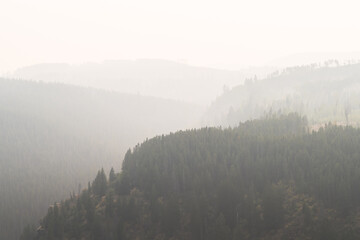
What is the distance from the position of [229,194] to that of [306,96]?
72.7 m

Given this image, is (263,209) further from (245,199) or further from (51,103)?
(51,103)

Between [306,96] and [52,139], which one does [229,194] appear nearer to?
[306,96]

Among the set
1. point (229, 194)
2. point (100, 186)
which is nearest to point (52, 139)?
point (100, 186)

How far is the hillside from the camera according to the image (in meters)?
78.6

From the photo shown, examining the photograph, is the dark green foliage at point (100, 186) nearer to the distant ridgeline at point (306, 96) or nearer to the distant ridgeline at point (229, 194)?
the distant ridgeline at point (229, 194)

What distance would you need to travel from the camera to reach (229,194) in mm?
39062

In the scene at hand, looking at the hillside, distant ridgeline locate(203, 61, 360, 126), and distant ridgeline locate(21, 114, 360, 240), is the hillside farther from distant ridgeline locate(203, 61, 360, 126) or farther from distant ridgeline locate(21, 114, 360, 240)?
distant ridgeline locate(203, 61, 360, 126)

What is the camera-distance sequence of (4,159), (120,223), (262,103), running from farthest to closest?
(262,103) → (4,159) → (120,223)

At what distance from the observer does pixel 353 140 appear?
4650cm

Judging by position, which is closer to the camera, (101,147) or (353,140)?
(353,140)

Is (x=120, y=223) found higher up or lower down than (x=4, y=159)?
lower down

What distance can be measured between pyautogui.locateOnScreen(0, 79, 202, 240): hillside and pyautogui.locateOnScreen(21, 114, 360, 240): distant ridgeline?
3032 centimetres

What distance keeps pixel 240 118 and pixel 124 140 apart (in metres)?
62.6

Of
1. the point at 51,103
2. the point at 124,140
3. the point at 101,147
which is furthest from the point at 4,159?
the point at 51,103
